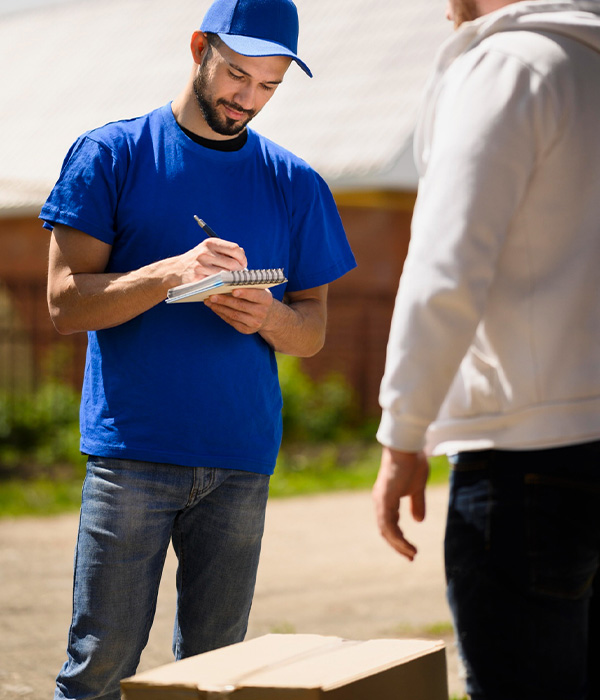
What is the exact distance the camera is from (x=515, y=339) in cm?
183

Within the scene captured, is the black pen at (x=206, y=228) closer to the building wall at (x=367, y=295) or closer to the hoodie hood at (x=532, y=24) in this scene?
the hoodie hood at (x=532, y=24)

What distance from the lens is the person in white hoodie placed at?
1.75 meters

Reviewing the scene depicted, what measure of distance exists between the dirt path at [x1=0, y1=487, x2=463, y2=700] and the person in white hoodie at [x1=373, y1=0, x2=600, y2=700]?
98.6 inches

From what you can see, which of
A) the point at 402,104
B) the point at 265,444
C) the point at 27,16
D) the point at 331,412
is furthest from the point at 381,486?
the point at 27,16

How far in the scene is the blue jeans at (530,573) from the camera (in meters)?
1.76

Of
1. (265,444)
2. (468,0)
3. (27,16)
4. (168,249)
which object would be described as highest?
(27,16)

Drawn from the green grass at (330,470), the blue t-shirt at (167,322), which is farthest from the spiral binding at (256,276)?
the green grass at (330,470)

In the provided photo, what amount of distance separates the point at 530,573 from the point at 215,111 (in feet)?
4.57

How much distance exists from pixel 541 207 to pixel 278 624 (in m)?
3.67

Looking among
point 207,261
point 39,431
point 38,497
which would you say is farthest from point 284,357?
point 207,261

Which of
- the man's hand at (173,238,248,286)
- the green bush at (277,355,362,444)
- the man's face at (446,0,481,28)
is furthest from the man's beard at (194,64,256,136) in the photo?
the green bush at (277,355,362,444)

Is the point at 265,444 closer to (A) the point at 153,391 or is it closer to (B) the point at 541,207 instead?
(A) the point at 153,391

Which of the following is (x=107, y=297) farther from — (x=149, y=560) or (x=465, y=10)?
(x=465, y=10)

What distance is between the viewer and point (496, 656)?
178 cm
